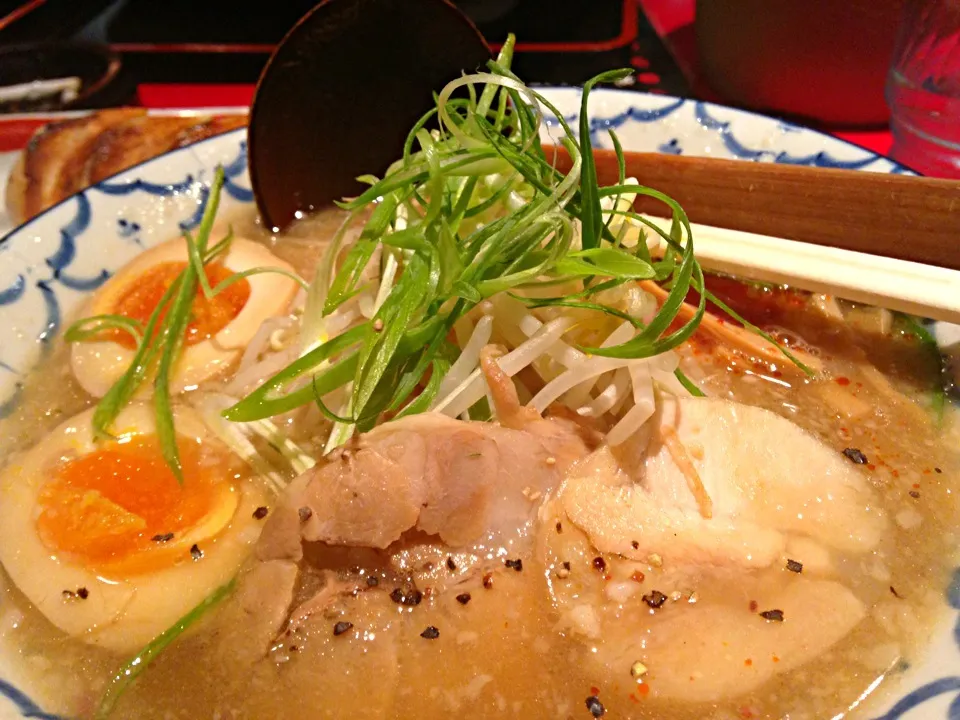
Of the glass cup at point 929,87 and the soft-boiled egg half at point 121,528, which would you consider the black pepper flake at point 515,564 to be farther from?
the glass cup at point 929,87

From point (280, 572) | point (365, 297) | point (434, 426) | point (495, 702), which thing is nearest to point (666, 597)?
point (495, 702)

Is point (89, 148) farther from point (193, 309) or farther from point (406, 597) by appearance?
point (406, 597)

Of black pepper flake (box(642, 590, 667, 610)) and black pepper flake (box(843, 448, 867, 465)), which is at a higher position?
black pepper flake (box(843, 448, 867, 465))

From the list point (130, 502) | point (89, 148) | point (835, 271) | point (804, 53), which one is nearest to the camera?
point (130, 502)

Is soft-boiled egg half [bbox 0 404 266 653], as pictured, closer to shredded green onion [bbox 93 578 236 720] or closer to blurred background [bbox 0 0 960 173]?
shredded green onion [bbox 93 578 236 720]

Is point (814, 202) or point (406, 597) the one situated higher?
point (814, 202)

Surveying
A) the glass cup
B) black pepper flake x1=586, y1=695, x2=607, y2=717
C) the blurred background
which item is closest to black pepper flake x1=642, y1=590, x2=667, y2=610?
black pepper flake x1=586, y1=695, x2=607, y2=717

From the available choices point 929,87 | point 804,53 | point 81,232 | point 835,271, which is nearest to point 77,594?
point 81,232
